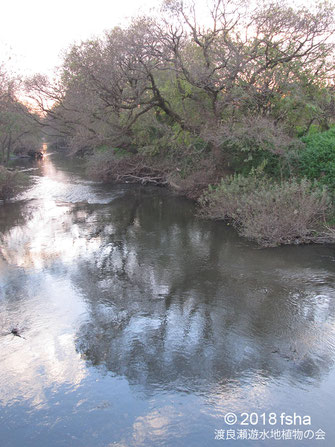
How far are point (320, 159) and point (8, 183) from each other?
16002 mm

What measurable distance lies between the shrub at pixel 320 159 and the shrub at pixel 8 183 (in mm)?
15168

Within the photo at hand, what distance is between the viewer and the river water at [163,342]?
525 cm

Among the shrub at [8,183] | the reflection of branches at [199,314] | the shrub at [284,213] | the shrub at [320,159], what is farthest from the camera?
the shrub at [8,183]

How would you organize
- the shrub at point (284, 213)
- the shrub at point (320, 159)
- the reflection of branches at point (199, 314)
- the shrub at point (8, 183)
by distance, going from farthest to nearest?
the shrub at point (8, 183)
the shrub at point (320, 159)
the shrub at point (284, 213)
the reflection of branches at point (199, 314)

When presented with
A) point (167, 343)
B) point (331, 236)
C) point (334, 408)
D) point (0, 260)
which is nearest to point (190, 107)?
point (331, 236)

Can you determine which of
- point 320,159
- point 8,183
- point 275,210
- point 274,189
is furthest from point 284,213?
point 8,183

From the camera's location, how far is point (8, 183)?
20.0m

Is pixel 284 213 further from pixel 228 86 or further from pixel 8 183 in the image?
pixel 8 183

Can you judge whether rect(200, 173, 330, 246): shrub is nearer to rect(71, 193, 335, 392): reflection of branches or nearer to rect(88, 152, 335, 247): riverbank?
rect(88, 152, 335, 247): riverbank

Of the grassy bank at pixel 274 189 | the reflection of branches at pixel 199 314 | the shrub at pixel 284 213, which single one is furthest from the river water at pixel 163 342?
the grassy bank at pixel 274 189

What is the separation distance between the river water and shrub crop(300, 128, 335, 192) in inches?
128

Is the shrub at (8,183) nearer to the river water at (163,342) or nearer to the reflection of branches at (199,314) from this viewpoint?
the river water at (163,342)

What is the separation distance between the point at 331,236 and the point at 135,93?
12.3 m

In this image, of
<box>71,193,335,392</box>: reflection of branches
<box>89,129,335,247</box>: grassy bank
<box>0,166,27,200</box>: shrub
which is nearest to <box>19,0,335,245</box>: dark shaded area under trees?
<box>89,129,335,247</box>: grassy bank
